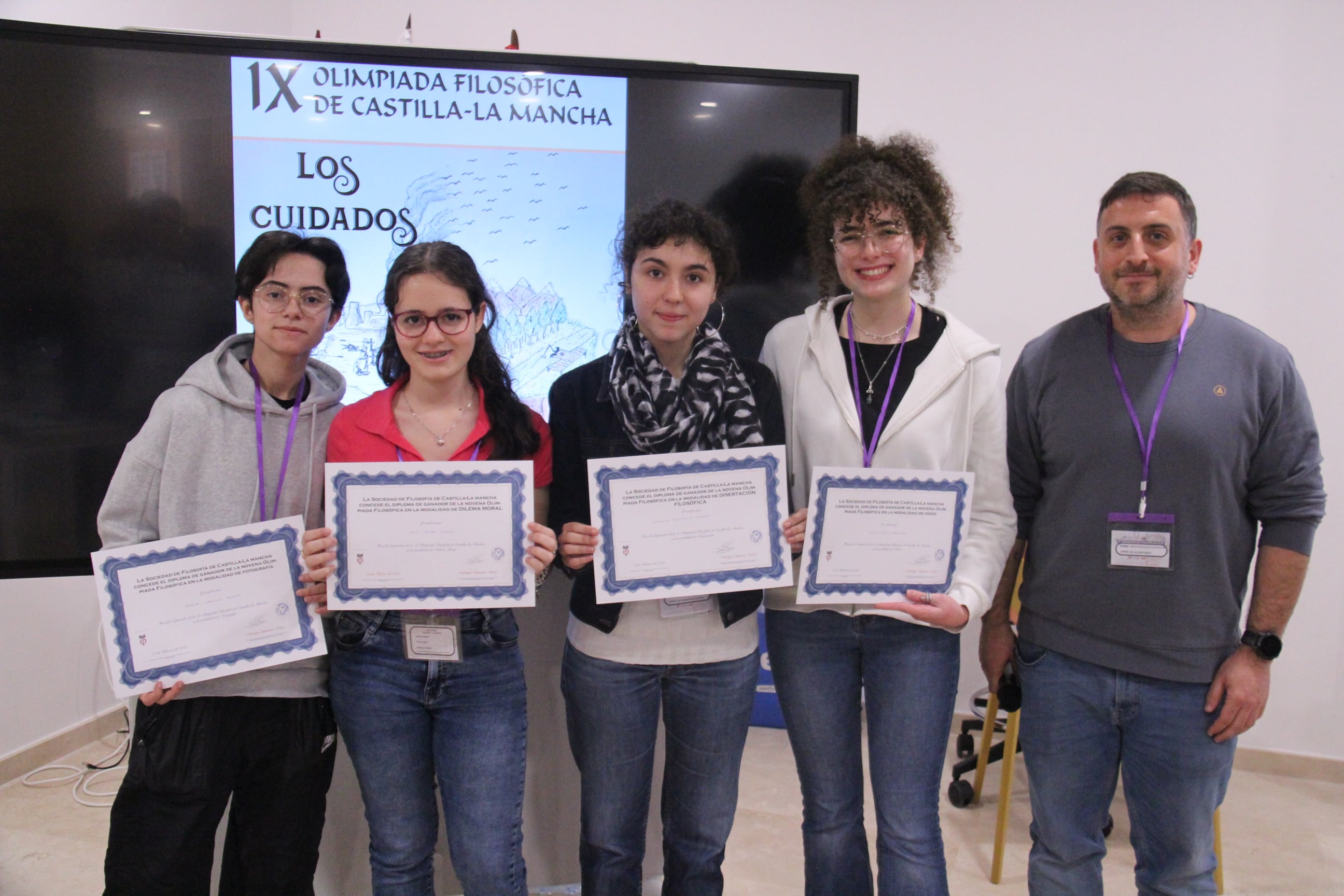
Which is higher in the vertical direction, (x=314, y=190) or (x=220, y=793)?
(x=314, y=190)

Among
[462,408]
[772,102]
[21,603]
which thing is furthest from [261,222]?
[21,603]

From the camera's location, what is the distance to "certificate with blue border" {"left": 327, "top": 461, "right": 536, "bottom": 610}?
5.48ft

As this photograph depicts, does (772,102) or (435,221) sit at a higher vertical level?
(772,102)

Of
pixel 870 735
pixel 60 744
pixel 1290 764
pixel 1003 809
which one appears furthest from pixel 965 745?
pixel 60 744

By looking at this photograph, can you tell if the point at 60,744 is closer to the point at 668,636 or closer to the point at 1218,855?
the point at 668,636

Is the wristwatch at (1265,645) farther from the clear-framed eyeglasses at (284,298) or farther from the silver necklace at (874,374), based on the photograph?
the clear-framed eyeglasses at (284,298)

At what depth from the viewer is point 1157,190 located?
5.85ft

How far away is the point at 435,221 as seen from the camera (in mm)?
2633

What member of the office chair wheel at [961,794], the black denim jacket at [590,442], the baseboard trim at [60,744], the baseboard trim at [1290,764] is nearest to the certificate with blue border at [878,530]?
the black denim jacket at [590,442]

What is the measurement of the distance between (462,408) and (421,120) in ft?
4.10

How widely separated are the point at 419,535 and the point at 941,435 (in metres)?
1.12

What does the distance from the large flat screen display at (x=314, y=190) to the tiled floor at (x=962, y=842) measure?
1133 mm

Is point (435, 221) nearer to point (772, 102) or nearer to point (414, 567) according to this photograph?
point (772, 102)

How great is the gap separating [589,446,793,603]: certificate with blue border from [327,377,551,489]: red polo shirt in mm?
199
